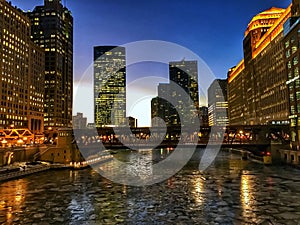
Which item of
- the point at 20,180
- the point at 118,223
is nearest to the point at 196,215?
the point at 118,223

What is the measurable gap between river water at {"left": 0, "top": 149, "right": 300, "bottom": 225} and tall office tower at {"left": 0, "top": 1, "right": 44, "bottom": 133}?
408 feet

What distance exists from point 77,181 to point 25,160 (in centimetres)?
3764

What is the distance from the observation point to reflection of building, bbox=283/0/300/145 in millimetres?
93312

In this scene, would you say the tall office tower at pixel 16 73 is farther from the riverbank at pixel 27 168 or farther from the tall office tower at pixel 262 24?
the tall office tower at pixel 262 24

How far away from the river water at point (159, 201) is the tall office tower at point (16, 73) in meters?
124

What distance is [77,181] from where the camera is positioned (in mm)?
60312

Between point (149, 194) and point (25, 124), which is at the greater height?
point (25, 124)

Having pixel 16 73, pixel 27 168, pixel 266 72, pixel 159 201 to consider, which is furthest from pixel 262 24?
pixel 159 201

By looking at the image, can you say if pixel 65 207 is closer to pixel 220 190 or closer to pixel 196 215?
pixel 196 215

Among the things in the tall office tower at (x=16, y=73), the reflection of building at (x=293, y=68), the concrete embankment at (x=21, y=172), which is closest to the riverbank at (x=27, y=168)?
the concrete embankment at (x=21, y=172)

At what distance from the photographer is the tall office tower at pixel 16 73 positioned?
550 feet

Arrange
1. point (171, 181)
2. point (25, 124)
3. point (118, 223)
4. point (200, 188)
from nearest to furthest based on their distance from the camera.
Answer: point (118, 223) → point (200, 188) → point (171, 181) → point (25, 124)

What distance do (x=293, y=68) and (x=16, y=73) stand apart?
153311 mm

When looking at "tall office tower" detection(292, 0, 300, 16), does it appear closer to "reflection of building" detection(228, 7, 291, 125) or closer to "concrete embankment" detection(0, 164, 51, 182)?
"reflection of building" detection(228, 7, 291, 125)
